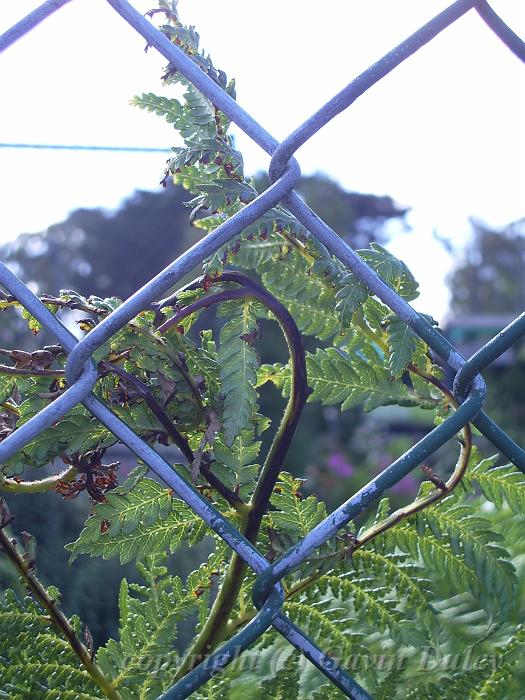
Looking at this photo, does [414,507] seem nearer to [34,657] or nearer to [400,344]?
[400,344]

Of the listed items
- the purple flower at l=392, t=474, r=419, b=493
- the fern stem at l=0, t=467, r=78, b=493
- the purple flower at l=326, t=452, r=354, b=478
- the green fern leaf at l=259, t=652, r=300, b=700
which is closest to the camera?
the fern stem at l=0, t=467, r=78, b=493

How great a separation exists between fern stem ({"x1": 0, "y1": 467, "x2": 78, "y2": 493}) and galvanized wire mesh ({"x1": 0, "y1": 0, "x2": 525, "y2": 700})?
0.11 meters

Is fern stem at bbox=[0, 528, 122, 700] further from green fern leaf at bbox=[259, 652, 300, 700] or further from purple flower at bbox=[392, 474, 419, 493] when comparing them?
purple flower at bbox=[392, 474, 419, 493]

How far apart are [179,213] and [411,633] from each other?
18.2 m

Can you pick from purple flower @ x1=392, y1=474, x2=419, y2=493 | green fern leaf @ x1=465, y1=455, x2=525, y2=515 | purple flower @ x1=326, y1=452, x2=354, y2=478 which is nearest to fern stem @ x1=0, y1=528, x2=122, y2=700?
green fern leaf @ x1=465, y1=455, x2=525, y2=515

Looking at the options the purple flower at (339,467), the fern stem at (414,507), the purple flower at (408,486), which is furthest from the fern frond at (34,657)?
the purple flower at (339,467)

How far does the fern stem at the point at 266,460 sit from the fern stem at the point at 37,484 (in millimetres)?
141

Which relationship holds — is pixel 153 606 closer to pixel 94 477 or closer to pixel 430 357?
pixel 94 477

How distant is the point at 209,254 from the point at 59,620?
37cm

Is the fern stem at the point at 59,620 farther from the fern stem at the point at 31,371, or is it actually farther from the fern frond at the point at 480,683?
the fern frond at the point at 480,683

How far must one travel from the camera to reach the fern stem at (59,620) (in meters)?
0.64

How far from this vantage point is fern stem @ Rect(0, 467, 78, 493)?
0.62 metres

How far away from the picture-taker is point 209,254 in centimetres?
52

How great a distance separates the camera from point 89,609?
8.13ft
